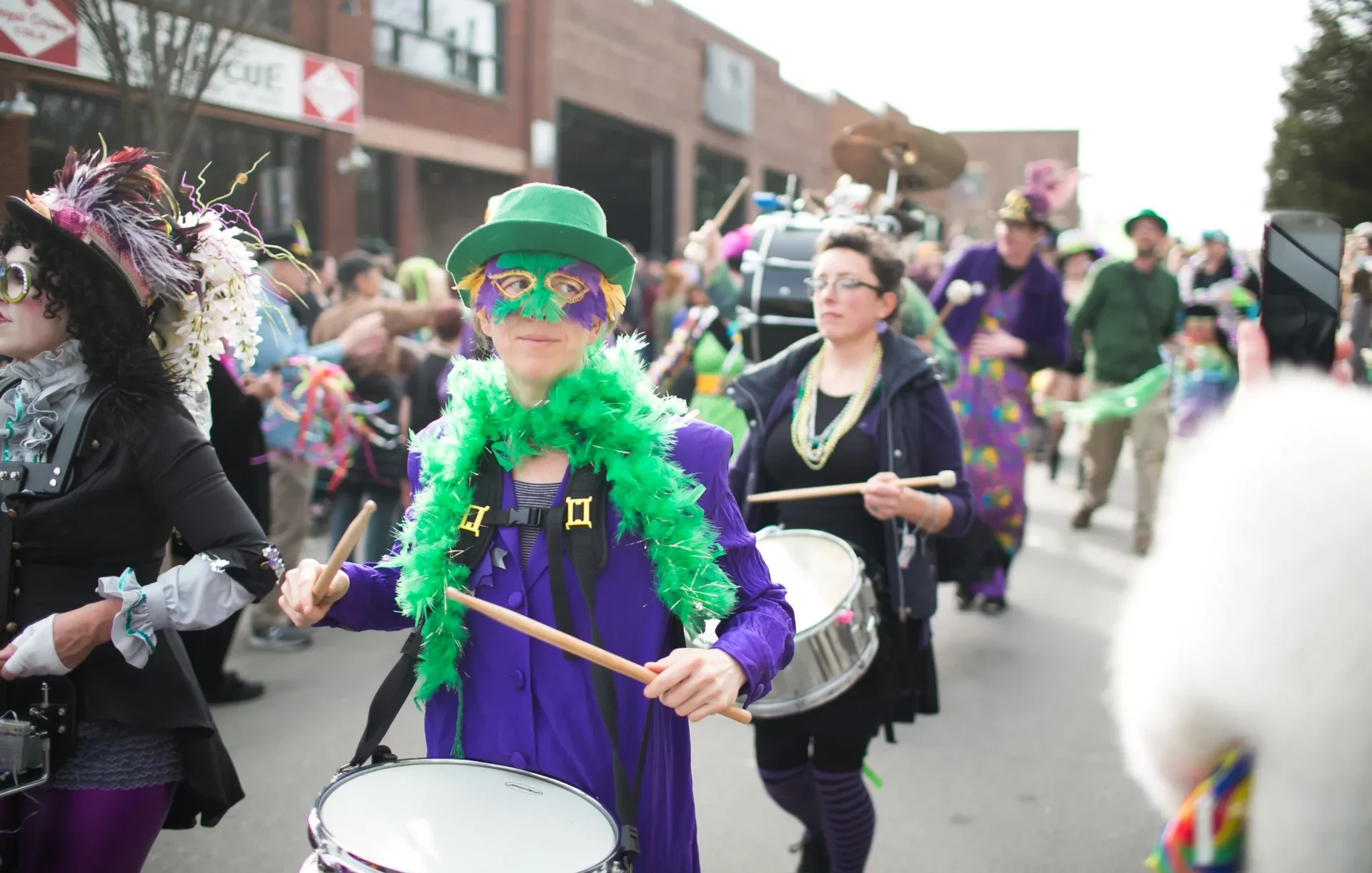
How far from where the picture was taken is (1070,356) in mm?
6051

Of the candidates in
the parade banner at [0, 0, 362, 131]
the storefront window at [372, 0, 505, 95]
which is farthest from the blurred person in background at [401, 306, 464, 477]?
the storefront window at [372, 0, 505, 95]

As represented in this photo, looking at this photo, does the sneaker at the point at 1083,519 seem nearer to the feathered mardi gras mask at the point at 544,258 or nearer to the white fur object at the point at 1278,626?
the feathered mardi gras mask at the point at 544,258

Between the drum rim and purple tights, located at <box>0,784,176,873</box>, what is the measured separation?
1.44 meters

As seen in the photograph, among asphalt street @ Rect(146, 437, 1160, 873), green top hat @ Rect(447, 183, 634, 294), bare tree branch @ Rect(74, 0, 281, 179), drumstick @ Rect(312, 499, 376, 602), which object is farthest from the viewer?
bare tree branch @ Rect(74, 0, 281, 179)

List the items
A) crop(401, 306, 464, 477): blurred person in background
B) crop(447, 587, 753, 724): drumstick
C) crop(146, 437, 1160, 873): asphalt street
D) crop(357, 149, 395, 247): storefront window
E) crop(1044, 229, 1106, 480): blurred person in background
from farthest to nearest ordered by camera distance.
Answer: crop(357, 149, 395, 247): storefront window → crop(1044, 229, 1106, 480): blurred person in background → crop(401, 306, 464, 477): blurred person in background → crop(146, 437, 1160, 873): asphalt street → crop(447, 587, 753, 724): drumstick

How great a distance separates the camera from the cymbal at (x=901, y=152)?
6.22 metres

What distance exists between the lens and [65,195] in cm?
231

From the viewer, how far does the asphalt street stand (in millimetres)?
3619

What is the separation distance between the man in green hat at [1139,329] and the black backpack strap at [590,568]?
263 inches

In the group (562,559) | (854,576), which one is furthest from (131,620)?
(854,576)

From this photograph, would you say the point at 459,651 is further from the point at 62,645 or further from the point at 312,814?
the point at 62,645

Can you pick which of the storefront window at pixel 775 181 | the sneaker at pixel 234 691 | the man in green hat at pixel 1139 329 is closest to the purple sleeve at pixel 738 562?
the sneaker at pixel 234 691

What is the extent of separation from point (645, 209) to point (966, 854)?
25280 millimetres

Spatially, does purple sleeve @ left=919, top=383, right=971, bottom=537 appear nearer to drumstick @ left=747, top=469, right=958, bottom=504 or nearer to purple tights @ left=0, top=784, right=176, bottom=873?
drumstick @ left=747, top=469, right=958, bottom=504
